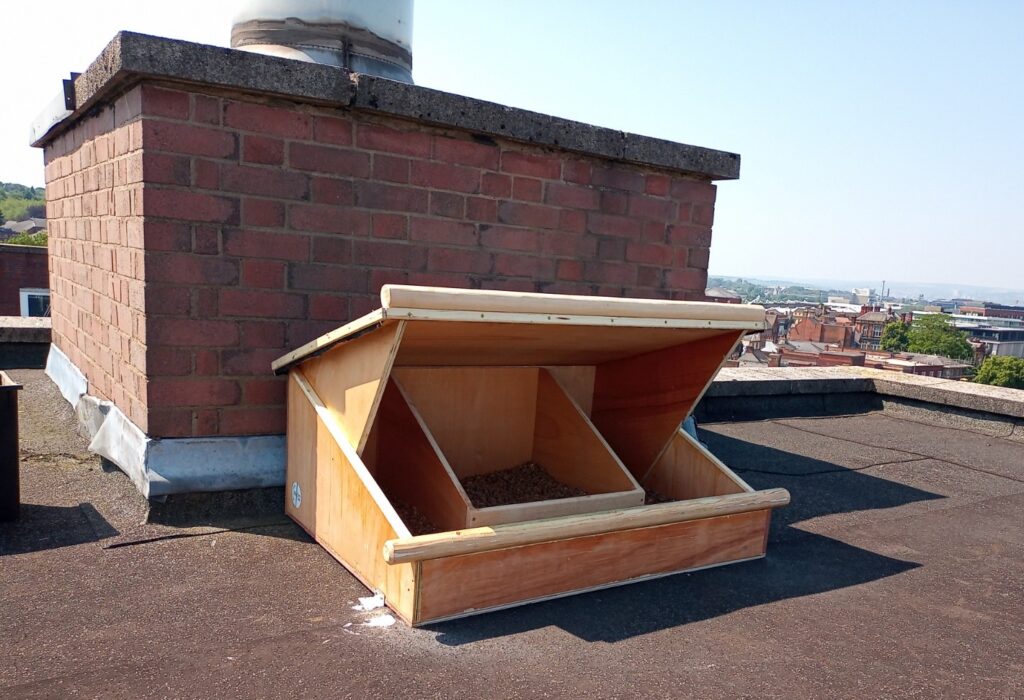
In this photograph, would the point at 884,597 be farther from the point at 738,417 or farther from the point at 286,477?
the point at 738,417

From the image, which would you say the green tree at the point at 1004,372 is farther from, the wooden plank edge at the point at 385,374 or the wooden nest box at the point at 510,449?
the wooden plank edge at the point at 385,374

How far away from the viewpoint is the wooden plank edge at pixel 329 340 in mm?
2531

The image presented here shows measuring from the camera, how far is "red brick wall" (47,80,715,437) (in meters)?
3.23

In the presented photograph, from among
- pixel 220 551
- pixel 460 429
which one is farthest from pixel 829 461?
pixel 220 551

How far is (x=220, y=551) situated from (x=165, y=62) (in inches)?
82.7

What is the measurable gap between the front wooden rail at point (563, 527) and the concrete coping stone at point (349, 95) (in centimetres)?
214

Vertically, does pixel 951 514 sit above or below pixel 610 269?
below

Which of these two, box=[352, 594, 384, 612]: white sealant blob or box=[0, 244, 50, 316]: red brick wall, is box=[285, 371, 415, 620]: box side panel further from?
box=[0, 244, 50, 316]: red brick wall

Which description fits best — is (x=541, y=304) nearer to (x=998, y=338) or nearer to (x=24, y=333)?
Answer: (x=24, y=333)

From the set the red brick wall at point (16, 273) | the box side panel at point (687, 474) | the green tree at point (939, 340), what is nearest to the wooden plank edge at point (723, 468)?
the box side panel at point (687, 474)

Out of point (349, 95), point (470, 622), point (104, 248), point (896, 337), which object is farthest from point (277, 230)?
point (896, 337)

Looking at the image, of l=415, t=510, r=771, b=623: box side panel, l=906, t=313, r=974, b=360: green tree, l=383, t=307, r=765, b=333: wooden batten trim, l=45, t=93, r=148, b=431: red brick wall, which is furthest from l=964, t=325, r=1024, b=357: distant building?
l=45, t=93, r=148, b=431: red brick wall

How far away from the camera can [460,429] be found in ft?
12.4

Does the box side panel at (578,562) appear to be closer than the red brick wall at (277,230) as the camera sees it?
Yes
